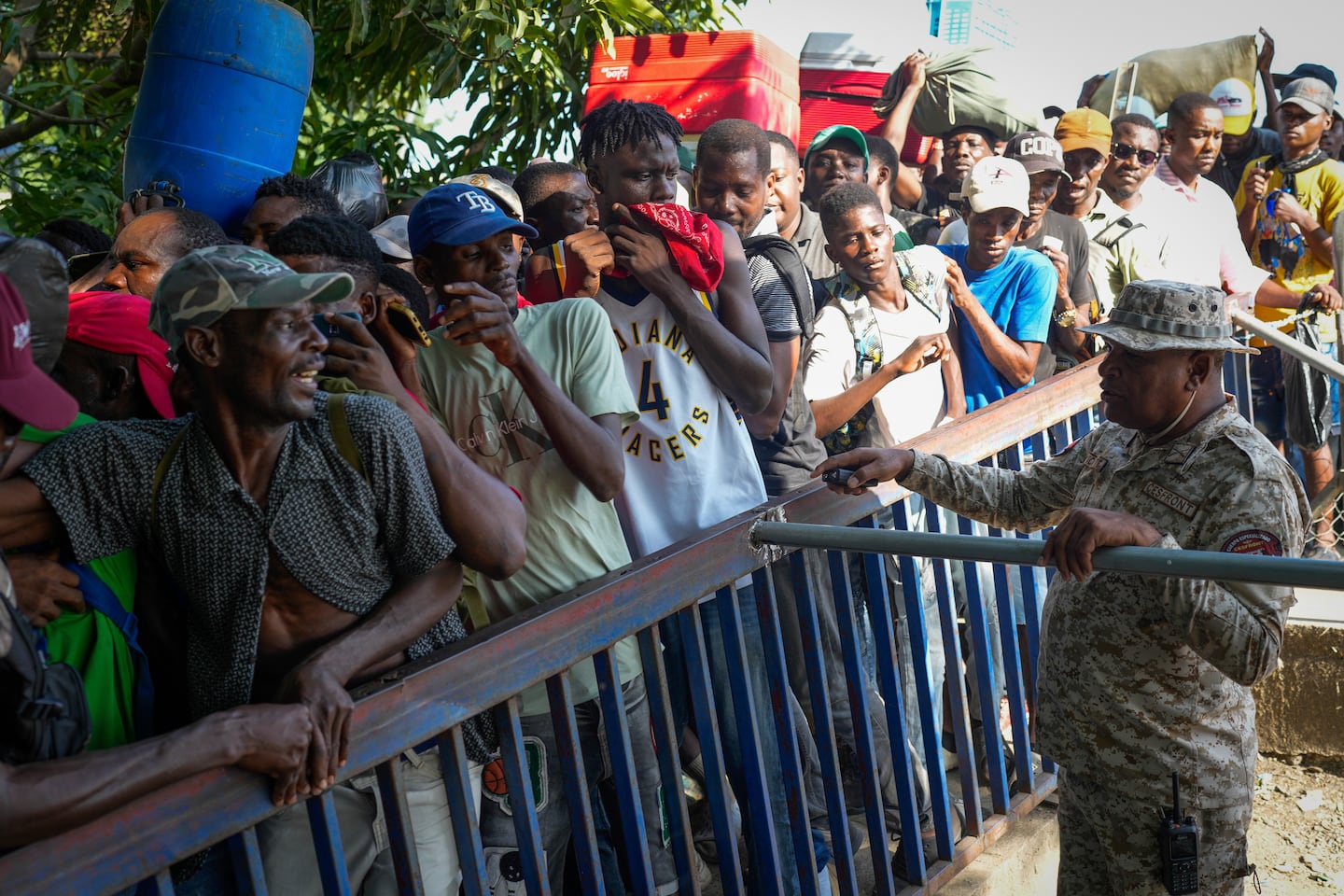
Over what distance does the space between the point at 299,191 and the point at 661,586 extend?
177 centimetres

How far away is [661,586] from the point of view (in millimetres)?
2475

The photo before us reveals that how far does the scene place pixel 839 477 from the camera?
3.02 metres

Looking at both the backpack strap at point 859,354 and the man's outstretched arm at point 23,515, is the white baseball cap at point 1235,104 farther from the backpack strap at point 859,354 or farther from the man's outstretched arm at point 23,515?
the man's outstretched arm at point 23,515

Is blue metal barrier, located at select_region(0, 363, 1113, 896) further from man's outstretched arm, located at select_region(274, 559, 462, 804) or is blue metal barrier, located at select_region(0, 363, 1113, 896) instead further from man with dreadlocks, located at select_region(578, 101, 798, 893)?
man with dreadlocks, located at select_region(578, 101, 798, 893)

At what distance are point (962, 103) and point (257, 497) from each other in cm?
588

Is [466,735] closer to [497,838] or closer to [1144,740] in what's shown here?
[497,838]

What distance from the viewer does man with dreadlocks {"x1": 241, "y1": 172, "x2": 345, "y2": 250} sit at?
11.2 feet

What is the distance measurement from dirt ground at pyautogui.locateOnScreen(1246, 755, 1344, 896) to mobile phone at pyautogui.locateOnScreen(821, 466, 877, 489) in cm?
267

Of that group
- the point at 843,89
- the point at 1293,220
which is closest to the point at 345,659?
the point at 843,89

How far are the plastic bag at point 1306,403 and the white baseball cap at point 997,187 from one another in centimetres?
210

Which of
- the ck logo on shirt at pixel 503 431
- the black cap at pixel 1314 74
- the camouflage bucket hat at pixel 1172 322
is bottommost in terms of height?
the ck logo on shirt at pixel 503 431

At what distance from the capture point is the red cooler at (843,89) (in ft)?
24.2

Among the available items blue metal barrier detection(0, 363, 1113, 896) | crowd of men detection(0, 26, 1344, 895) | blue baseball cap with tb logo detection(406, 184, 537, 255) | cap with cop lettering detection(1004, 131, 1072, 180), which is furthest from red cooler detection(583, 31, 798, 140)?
blue baseball cap with tb logo detection(406, 184, 537, 255)

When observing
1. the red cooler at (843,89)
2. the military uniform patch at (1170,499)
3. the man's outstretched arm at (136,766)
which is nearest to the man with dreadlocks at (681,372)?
the military uniform patch at (1170,499)
